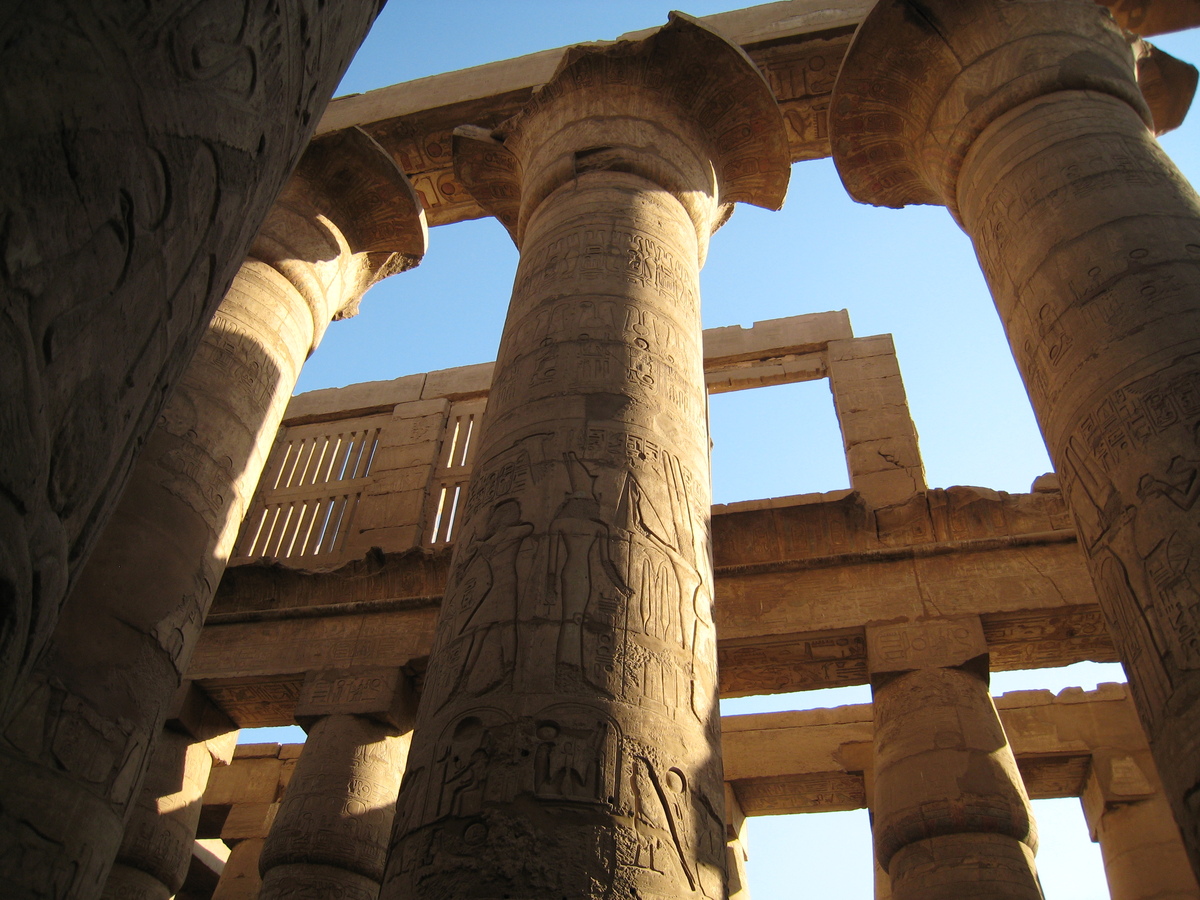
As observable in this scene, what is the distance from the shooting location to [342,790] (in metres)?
6.81

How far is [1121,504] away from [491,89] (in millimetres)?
7600

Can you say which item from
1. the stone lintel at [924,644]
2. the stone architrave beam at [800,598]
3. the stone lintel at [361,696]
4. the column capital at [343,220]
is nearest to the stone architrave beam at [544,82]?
A: the column capital at [343,220]

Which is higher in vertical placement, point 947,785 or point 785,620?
point 785,620

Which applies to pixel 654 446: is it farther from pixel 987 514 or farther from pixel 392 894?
pixel 987 514

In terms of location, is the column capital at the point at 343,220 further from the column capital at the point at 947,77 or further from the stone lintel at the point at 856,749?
the stone lintel at the point at 856,749

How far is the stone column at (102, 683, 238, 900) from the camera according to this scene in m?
6.33

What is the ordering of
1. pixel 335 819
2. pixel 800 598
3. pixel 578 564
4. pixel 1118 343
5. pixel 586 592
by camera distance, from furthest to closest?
pixel 800 598 → pixel 335 819 → pixel 1118 343 → pixel 578 564 → pixel 586 592

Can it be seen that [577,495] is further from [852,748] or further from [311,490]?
[311,490]

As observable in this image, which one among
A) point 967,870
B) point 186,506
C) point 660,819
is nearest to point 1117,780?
point 967,870

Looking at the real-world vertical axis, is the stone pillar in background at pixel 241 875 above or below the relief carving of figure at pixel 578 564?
above

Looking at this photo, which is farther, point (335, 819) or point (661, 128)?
point (661, 128)

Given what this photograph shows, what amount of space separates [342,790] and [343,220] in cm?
484

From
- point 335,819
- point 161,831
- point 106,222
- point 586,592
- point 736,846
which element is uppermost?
point 736,846

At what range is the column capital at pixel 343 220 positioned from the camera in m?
7.97
